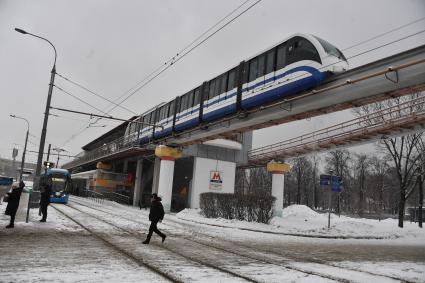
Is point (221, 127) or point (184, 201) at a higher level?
point (221, 127)

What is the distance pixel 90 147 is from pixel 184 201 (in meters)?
61.0

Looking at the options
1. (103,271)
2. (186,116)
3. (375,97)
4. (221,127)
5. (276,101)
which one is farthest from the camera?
(186,116)

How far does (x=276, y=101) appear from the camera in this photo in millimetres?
17203

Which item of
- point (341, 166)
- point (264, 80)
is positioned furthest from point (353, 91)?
point (341, 166)

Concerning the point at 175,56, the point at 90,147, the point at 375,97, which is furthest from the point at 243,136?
the point at 90,147

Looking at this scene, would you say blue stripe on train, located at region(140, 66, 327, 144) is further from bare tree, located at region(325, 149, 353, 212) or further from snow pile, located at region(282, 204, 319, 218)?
bare tree, located at region(325, 149, 353, 212)

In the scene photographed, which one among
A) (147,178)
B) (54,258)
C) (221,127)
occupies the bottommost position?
(54,258)

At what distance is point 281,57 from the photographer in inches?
663

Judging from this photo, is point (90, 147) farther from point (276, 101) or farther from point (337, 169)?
point (276, 101)

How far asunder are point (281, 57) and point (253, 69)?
2.24m

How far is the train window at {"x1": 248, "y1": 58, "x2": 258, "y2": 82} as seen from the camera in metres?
18.6

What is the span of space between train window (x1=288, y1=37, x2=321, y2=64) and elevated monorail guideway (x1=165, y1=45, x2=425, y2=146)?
1.21 meters

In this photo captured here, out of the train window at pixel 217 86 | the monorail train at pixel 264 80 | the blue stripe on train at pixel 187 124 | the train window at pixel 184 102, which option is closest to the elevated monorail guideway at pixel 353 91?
the monorail train at pixel 264 80

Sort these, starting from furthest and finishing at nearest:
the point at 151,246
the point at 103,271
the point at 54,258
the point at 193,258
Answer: the point at 151,246 → the point at 193,258 → the point at 54,258 → the point at 103,271
